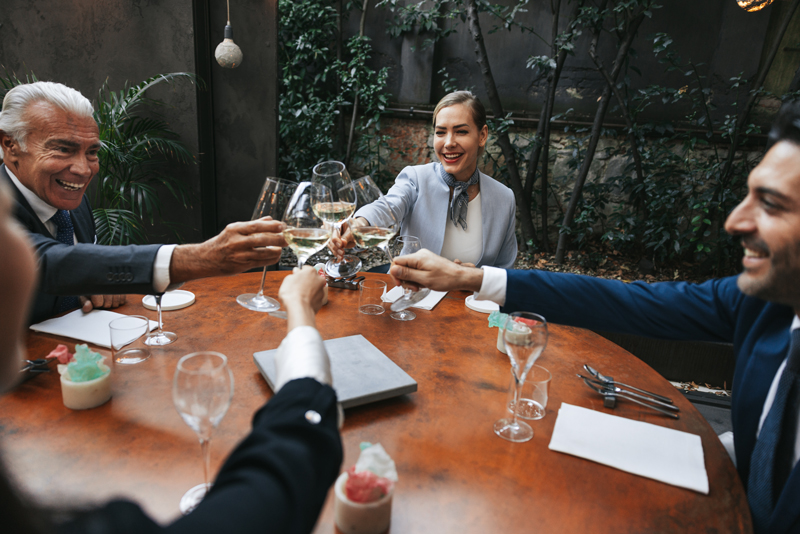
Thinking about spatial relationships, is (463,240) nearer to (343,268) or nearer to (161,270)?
(343,268)

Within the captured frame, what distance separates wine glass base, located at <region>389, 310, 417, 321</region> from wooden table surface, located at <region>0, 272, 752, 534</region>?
0.85 feet

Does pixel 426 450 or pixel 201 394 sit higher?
pixel 201 394

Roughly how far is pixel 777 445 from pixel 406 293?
1.08 metres

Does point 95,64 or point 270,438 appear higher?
point 95,64

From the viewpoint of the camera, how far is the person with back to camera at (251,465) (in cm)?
50

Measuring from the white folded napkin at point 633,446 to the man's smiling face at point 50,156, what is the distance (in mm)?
1976

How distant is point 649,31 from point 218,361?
17.9ft

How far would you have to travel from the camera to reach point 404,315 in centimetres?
177

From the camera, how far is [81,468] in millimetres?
891

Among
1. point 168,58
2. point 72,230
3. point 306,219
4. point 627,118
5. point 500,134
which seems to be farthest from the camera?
point 500,134

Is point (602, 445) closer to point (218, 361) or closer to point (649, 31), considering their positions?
point (218, 361)

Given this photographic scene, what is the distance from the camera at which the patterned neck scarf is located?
2.79 m

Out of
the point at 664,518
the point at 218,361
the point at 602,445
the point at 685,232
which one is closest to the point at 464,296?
the point at 602,445

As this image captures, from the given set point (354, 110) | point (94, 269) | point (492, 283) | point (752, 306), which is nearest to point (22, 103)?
point (94, 269)
